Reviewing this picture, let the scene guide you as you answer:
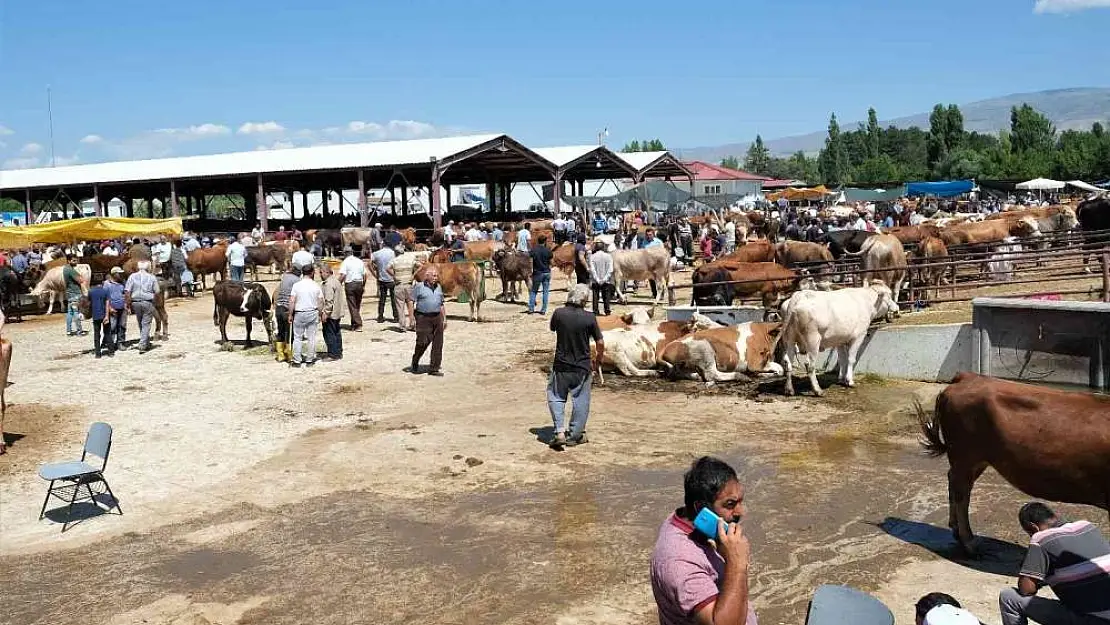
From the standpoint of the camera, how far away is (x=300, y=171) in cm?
4050

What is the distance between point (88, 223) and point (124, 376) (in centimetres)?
1404

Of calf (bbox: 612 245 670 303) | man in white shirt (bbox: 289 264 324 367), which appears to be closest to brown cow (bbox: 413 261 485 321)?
calf (bbox: 612 245 670 303)

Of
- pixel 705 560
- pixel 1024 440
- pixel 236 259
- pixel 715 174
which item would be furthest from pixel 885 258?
pixel 715 174

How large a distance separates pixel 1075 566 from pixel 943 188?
73144 millimetres

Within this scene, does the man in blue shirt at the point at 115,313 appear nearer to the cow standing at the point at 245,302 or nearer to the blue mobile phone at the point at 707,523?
the cow standing at the point at 245,302

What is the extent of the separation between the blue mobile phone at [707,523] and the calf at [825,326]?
9193 mm

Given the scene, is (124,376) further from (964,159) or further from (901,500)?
(964,159)

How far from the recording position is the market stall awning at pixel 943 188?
7050 cm

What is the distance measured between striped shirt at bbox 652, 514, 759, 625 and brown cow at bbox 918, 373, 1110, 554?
405 cm

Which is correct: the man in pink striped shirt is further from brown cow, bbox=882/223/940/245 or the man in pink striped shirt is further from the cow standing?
brown cow, bbox=882/223/940/245

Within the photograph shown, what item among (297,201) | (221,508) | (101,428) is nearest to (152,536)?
(221,508)

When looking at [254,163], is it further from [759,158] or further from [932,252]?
[759,158]

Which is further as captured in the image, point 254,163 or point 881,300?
point 254,163

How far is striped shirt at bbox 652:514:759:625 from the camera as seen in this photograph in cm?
333
